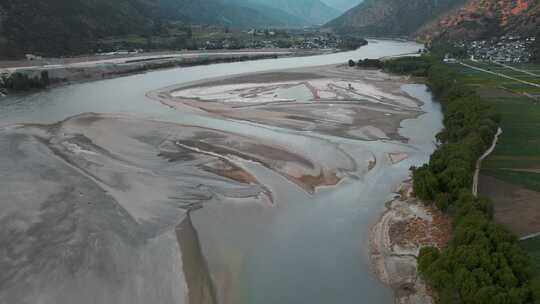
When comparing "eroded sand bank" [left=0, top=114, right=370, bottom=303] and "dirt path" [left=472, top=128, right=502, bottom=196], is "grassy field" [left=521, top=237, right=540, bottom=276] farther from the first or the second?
"eroded sand bank" [left=0, top=114, right=370, bottom=303]

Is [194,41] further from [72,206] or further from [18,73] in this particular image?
[72,206]

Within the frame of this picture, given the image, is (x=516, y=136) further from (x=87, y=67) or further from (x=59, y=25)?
(x=59, y=25)

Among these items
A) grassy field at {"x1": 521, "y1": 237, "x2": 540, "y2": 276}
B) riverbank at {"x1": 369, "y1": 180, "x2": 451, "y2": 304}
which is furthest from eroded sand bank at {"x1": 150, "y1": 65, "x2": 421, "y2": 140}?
grassy field at {"x1": 521, "y1": 237, "x2": 540, "y2": 276}

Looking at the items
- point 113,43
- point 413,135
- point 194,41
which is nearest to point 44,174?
point 413,135

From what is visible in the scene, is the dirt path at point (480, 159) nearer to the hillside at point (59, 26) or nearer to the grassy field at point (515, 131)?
the grassy field at point (515, 131)

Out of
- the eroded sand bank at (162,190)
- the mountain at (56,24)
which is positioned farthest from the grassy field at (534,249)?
the mountain at (56,24)

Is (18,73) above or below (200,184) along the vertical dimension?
above
